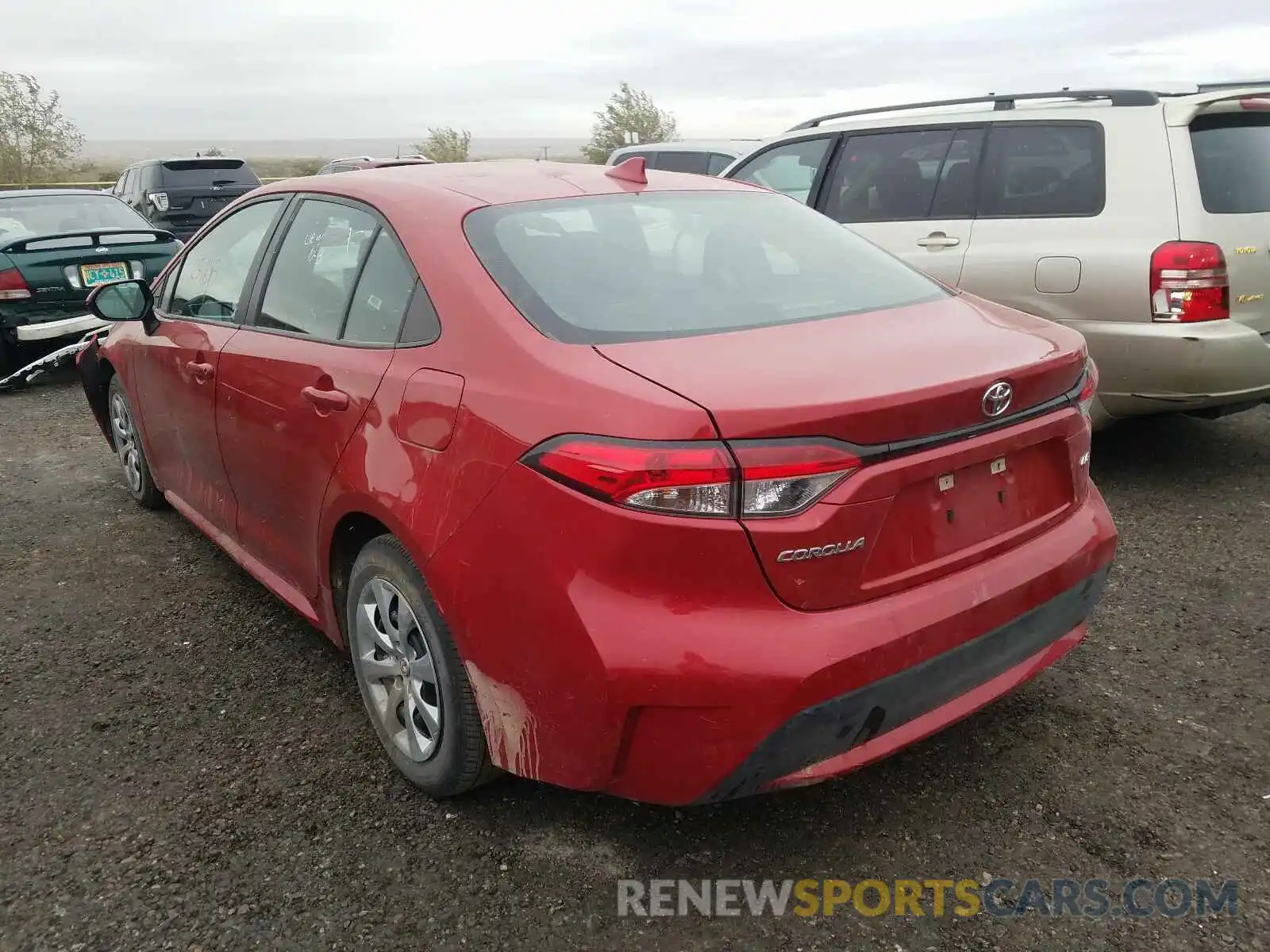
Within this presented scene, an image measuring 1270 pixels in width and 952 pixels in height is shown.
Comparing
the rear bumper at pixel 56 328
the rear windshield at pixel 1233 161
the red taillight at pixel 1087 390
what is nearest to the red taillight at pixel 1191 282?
the rear windshield at pixel 1233 161

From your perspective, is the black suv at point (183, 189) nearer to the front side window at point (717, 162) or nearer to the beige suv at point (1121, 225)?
the front side window at point (717, 162)

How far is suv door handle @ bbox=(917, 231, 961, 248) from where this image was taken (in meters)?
5.03

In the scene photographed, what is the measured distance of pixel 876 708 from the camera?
6.69 feet

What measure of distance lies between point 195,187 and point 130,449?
1148 centimetres

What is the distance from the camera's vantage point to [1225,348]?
4.16m

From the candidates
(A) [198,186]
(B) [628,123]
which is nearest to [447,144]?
(B) [628,123]

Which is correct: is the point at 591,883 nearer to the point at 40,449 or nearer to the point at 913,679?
the point at 913,679

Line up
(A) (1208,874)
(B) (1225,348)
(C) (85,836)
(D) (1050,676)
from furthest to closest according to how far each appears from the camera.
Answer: (B) (1225,348)
(D) (1050,676)
(C) (85,836)
(A) (1208,874)

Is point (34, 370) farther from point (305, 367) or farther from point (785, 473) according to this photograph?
point (785, 473)

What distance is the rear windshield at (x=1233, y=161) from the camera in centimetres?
435

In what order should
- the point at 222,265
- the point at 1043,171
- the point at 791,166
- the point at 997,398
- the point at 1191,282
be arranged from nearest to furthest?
1. the point at 997,398
2. the point at 222,265
3. the point at 1191,282
4. the point at 1043,171
5. the point at 791,166

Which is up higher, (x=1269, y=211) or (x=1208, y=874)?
(x=1269, y=211)

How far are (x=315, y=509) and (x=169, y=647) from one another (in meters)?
1.11

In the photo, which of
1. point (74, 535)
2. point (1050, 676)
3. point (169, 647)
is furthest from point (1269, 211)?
point (74, 535)
